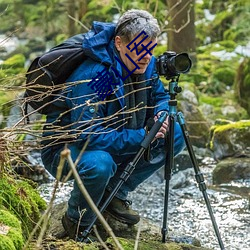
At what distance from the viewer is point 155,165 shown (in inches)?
142

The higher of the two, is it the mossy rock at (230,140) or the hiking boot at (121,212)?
the hiking boot at (121,212)

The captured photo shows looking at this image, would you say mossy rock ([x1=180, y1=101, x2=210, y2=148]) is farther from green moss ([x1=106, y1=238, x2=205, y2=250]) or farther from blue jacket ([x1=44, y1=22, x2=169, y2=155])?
blue jacket ([x1=44, y1=22, x2=169, y2=155])

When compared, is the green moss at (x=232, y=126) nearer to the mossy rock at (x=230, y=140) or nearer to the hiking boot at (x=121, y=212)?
the mossy rock at (x=230, y=140)

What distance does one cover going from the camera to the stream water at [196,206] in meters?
4.53

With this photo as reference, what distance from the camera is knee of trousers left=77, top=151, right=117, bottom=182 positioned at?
3.13m

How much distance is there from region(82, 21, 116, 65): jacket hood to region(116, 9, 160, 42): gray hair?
84 millimetres

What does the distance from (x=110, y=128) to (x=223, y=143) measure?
3722 mm

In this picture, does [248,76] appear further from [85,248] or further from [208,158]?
[85,248]

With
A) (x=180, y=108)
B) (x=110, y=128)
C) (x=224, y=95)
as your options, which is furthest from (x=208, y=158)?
(x=110, y=128)

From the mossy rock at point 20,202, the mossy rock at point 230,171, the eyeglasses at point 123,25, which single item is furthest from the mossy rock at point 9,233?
the mossy rock at point 230,171

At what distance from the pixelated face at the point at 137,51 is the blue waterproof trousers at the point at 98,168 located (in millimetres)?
483

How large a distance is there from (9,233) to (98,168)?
820mm

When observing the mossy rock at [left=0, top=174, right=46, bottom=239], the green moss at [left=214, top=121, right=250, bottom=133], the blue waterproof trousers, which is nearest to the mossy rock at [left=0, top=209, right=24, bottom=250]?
the mossy rock at [left=0, top=174, right=46, bottom=239]

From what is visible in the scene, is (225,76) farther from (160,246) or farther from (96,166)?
(96,166)
